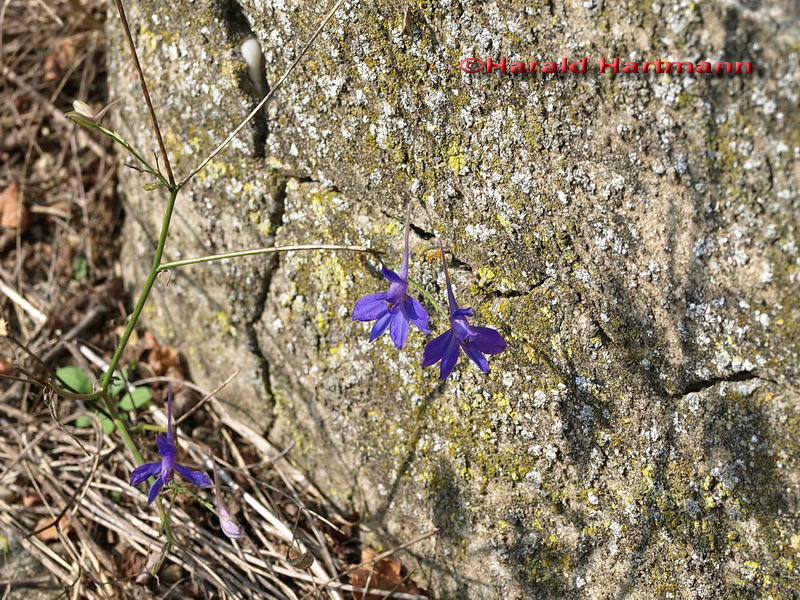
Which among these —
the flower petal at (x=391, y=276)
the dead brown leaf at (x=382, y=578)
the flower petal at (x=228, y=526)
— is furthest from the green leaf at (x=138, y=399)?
the flower petal at (x=391, y=276)

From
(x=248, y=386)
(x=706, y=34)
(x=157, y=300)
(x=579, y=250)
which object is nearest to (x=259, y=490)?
(x=248, y=386)

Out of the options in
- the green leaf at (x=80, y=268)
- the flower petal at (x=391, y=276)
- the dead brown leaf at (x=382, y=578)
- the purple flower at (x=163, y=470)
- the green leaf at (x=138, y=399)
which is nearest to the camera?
the flower petal at (x=391, y=276)

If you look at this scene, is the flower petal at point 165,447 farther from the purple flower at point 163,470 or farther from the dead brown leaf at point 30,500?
the dead brown leaf at point 30,500

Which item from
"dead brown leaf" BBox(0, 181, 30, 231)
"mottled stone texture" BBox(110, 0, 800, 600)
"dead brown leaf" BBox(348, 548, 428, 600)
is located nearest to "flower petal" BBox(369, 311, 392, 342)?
"mottled stone texture" BBox(110, 0, 800, 600)

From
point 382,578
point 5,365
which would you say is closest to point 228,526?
point 382,578

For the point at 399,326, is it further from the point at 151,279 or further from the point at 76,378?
the point at 76,378

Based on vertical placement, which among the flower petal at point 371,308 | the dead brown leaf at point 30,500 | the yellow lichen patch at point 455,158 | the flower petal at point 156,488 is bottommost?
the dead brown leaf at point 30,500

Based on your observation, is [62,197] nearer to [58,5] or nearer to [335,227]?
[58,5]
